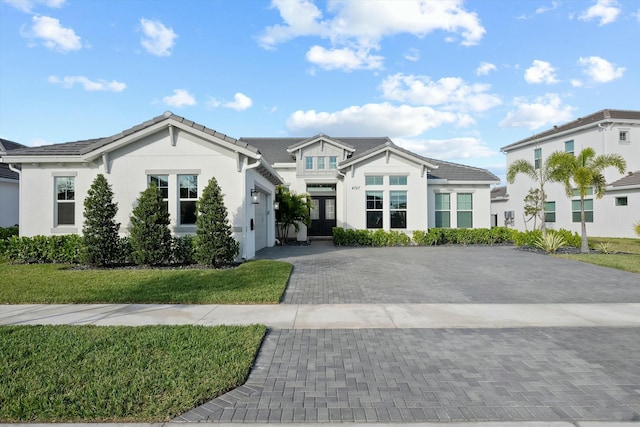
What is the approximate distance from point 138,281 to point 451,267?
30.3 ft

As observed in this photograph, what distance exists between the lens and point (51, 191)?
12.4 metres

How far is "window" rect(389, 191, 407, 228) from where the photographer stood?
59.8ft

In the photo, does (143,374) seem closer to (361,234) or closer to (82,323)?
(82,323)

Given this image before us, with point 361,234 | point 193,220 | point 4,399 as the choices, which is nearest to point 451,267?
point 361,234

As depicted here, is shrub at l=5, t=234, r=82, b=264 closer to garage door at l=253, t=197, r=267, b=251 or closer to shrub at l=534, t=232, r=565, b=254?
garage door at l=253, t=197, r=267, b=251

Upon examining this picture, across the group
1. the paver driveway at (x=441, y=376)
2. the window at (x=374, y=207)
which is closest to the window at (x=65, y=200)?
the paver driveway at (x=441, y=376)

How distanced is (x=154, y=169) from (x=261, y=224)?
5923 mm

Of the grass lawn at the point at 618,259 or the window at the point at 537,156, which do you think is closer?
the grass lawn at the point at 618,259

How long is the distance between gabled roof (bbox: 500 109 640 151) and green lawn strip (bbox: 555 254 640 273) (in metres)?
12.4

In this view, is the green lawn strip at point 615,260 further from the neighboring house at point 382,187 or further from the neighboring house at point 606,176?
the neighboring house at point 606,176

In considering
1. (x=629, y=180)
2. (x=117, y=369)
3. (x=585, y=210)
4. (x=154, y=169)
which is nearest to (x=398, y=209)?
(x=154, y=169)

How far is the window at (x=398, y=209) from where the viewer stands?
18.2 metres

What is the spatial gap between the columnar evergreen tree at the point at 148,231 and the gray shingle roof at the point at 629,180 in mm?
25117

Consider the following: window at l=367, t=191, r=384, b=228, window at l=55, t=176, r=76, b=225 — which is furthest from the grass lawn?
window at l=55, t=176, r=76, b=225
